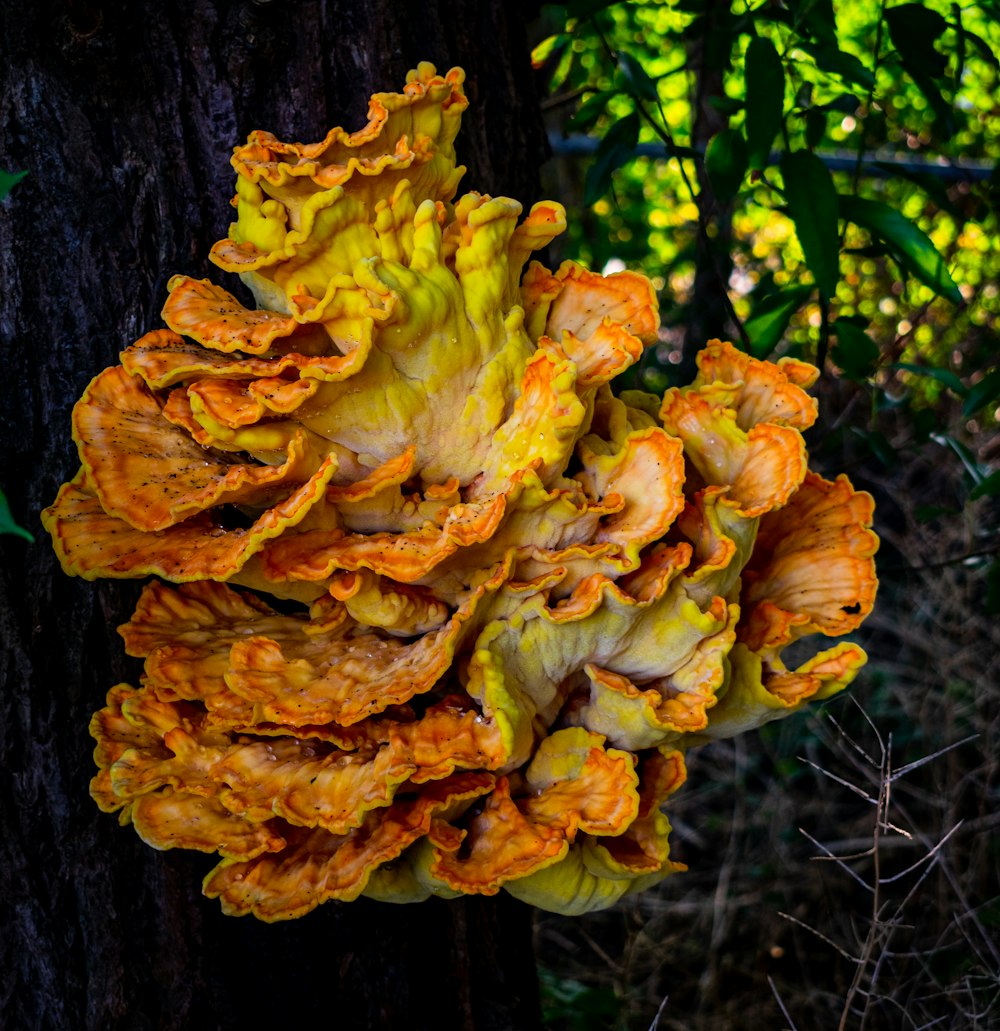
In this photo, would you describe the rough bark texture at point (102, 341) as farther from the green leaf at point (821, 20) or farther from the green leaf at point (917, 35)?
the green leaf at point (917, 35)

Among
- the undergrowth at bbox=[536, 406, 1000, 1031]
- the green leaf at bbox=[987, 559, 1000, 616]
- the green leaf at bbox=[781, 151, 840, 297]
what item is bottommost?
the undergrowth at bbox=[536, 406, 1000, 1031]

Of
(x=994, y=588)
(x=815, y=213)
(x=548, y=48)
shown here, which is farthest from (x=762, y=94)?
(x=994, y=588)

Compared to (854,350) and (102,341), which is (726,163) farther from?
(102,341)

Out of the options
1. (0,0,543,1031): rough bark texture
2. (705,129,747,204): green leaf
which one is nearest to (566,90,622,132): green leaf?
(705,129,747,204): green leaf

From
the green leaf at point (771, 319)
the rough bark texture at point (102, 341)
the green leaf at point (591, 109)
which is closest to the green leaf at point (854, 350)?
the green leaf at point (771, 319)

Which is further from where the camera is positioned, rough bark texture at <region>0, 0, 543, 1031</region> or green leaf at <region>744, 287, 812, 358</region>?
green leaf at <region>744, 287, 812, 358</region>

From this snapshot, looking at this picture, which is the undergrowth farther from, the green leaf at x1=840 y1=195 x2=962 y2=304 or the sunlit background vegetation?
the green leaf at x1=840 y1=195 x2=962 y2=304
